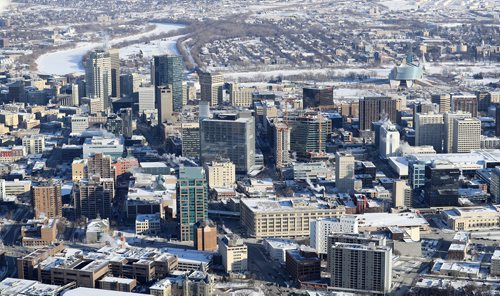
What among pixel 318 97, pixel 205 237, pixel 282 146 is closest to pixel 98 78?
pixel 318 97

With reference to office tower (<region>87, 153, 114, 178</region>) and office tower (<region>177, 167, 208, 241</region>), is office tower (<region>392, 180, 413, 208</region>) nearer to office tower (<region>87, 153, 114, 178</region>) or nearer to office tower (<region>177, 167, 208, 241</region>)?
office tower (<region>177, 167, 208, 241</region>)

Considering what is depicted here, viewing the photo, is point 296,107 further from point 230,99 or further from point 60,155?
point 60,155

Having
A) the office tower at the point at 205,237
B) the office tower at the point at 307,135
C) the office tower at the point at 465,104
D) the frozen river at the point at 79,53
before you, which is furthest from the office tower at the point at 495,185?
the frozen river at the point at 79,53

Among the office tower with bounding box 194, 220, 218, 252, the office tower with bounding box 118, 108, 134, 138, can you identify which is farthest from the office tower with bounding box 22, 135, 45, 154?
the office tower with bounding box 194, 220, 218, 252

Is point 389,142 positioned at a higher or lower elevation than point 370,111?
lower

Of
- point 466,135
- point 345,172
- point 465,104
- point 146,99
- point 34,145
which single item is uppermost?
point 146,99

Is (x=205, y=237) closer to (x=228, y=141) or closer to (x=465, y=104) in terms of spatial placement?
(x=228, y=141)

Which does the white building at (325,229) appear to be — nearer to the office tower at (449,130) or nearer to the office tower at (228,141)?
the office tower at (228,141)
